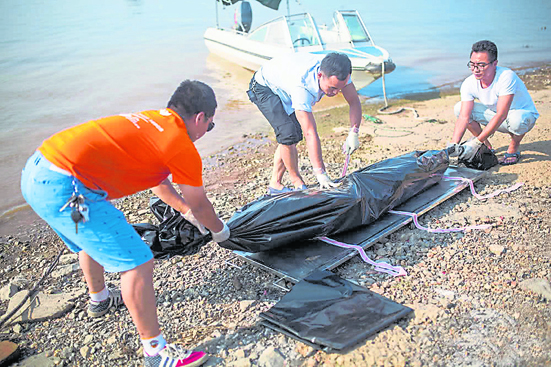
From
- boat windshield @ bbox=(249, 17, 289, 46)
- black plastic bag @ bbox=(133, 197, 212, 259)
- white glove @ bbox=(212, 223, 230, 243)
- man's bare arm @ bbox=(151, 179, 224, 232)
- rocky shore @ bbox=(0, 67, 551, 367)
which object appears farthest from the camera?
boat windshield @ bbox=(249, 17, 289, 46)

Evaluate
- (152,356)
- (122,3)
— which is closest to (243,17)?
(152,356)

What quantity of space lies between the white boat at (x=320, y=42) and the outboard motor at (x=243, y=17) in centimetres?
73

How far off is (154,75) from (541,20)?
1657 cm

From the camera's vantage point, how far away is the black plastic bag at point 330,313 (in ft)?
7.39

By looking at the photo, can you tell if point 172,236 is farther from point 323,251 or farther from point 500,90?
point 500,90

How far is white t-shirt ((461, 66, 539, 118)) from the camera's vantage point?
4219mm

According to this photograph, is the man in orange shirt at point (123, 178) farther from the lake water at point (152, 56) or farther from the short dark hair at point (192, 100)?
the lake water at point (152, 56)

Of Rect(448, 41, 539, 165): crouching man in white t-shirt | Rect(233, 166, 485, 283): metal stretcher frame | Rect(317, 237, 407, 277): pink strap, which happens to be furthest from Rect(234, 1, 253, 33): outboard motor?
Rect(317, 237, 407, 277): pink strap

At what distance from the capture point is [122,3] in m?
25.9

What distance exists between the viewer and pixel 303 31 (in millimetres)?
8945

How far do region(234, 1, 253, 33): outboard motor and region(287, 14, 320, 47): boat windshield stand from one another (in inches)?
99.5

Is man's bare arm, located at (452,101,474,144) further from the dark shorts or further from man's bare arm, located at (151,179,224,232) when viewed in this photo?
man's bare arm, located at (151,179,224,232)

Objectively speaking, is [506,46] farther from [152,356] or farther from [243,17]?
[152,356]

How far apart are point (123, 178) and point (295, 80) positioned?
1.82m
